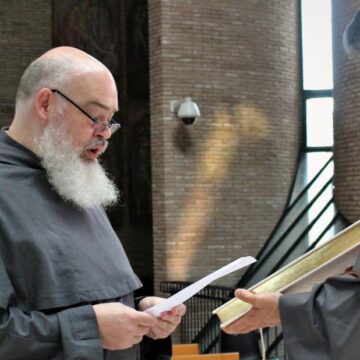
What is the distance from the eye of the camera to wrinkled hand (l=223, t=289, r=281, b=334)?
252 cm

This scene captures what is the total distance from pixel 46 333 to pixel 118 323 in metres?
0.21

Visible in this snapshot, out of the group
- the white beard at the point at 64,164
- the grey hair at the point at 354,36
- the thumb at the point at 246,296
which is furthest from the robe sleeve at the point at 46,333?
the grey hair at the point at 354,36

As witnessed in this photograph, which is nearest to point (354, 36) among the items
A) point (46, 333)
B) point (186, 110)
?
point (46, 333)

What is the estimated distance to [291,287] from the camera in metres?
2.49

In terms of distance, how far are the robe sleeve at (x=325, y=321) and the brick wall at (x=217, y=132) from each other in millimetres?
8493

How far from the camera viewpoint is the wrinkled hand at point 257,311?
2519mm

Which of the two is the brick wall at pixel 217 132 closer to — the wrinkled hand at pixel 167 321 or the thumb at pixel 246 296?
the thumb at pixel 246 296

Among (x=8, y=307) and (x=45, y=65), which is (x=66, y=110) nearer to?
(x=45, y=65)

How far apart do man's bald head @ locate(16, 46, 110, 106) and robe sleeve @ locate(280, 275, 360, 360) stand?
1.11m

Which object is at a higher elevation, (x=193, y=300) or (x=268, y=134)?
(x=268, y=134)

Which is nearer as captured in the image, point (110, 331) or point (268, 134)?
point (110, 331)

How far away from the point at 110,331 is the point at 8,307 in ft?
1.00

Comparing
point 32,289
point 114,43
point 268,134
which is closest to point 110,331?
point 32,289

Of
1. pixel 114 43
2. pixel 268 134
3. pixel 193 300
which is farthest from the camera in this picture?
pixel 114 43
